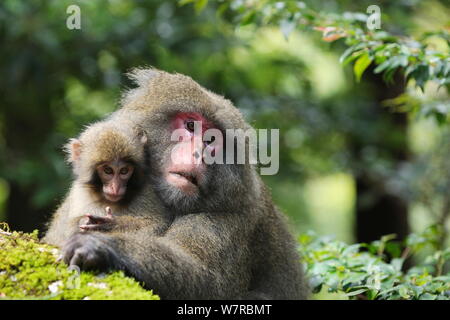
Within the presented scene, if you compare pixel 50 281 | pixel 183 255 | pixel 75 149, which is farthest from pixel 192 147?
pixel 50 281

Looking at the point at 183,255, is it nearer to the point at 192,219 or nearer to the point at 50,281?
the point at 192,219

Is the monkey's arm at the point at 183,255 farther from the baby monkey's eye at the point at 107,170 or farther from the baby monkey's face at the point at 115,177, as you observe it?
the baby monkey's eye at the point at 107,170

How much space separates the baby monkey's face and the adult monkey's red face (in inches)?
14.5

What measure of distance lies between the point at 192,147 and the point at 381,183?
7421mm

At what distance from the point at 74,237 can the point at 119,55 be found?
666 centimetres

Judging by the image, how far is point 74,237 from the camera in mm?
4262

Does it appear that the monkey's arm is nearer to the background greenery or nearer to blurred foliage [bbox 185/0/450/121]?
blurred foliage [bbox 185/0/450/121]

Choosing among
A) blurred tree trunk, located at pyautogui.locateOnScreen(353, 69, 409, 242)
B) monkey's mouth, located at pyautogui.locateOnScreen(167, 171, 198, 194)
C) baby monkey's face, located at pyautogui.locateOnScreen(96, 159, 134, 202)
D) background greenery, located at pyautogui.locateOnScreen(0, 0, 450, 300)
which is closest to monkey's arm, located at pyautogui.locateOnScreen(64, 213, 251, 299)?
monkey's mouth, located at pyautogui.locateOnScreen(167, 171, 198, 194)

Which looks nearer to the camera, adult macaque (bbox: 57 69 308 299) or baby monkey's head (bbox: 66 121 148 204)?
adult macaque (bbox: 57 69 308 299)

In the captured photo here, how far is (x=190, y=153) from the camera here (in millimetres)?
5121

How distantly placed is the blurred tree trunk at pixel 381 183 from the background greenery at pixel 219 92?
3 cm

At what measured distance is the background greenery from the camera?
9781mm

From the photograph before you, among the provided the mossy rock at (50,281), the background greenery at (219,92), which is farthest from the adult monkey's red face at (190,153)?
the background greenery at (219,92)
